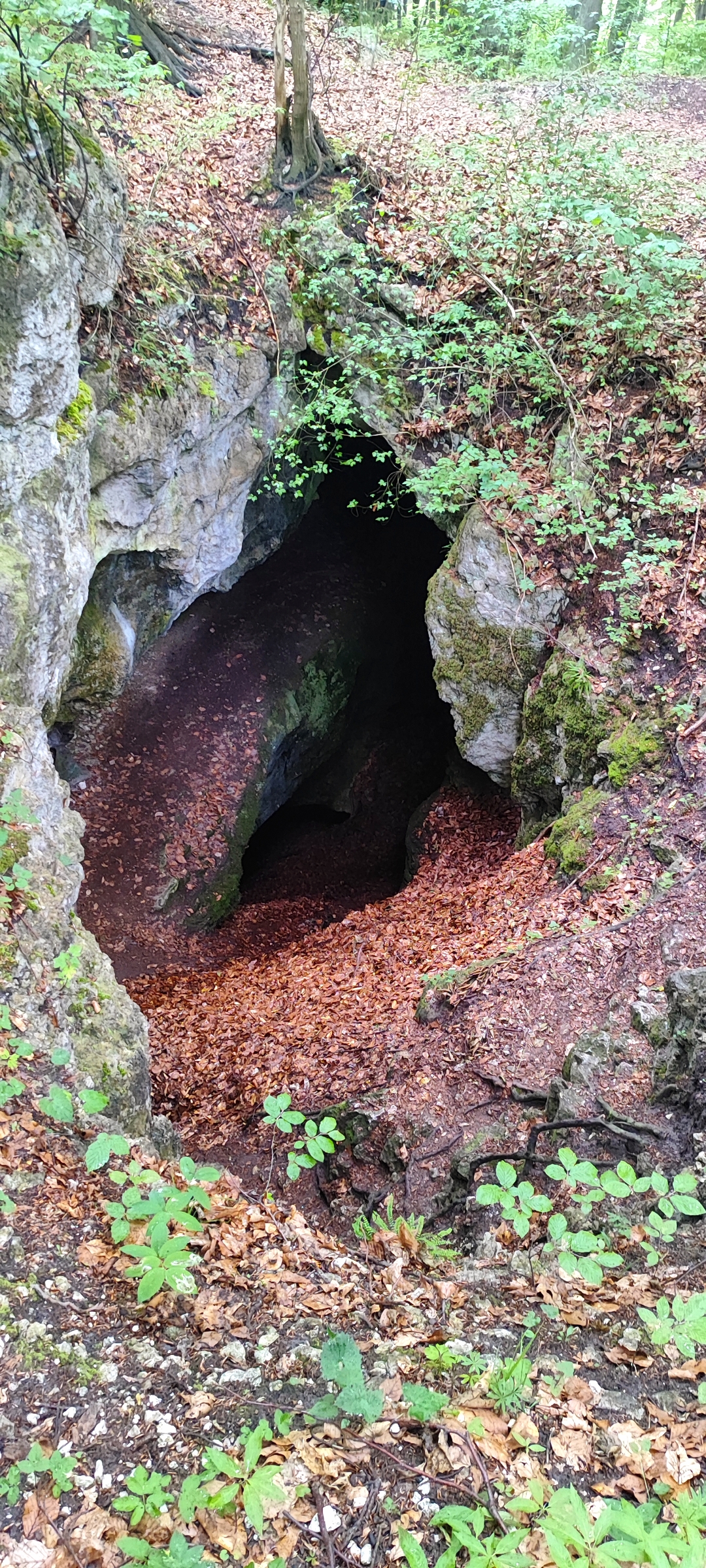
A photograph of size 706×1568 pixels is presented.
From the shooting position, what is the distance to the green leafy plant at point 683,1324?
2.23 metres

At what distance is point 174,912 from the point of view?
10062 mm

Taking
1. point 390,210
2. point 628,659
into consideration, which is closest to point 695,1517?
point 628,659

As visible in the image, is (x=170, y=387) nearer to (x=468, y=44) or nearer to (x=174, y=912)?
(x=174, y=912)

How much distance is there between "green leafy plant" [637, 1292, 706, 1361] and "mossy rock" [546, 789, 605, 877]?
177 inches

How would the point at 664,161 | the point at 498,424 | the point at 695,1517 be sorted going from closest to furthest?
1. the point at 695,1517
2. the point at 498,424
3. the point at 664,161

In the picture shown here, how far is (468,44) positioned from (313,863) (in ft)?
44.5

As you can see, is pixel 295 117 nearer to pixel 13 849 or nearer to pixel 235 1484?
pixel 13 849

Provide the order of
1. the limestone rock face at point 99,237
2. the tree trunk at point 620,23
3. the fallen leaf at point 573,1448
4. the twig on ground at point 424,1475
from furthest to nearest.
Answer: the tree trunk at point 620,23
the limestone rock face at point 99,237
the fallen leaf at point 573,1448
the twig on ground at point 424,1475

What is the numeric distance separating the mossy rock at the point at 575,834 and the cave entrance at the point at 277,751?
15.0ft

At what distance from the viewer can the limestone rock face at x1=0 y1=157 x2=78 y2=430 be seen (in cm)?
509

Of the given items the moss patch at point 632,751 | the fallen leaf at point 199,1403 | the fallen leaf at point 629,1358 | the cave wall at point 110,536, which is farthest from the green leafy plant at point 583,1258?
the moss patch at point 632,751

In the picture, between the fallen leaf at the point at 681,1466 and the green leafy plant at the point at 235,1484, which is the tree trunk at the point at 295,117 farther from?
the fallen leaf at the point at 681,1466

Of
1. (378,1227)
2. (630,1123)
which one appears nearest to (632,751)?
(630,1123)

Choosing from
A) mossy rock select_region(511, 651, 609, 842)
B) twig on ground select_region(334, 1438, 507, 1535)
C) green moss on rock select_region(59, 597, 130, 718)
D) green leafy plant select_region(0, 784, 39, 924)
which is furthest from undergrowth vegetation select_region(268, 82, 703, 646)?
twig on ground select_region(334, 1438, 507, 1535)
